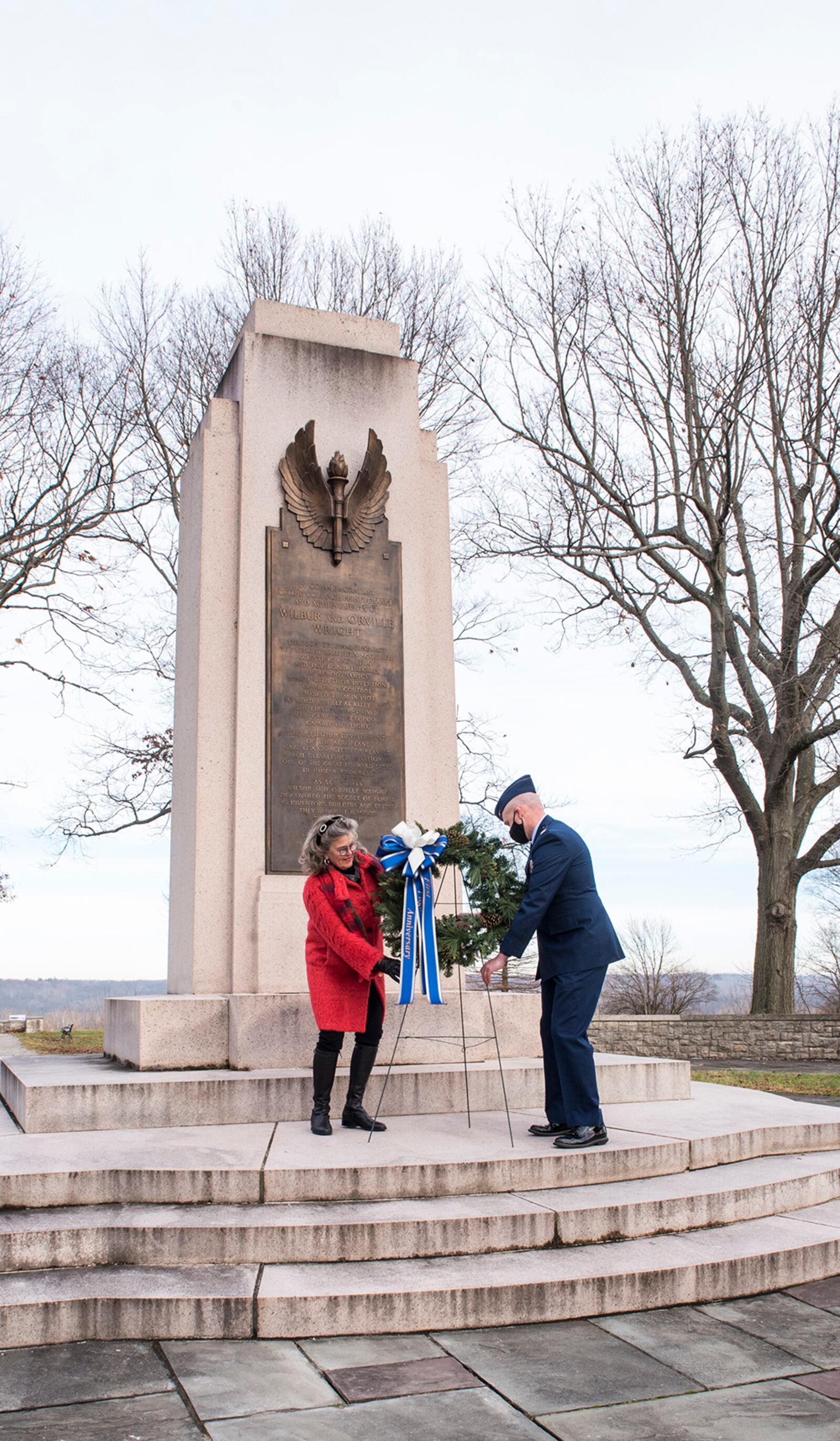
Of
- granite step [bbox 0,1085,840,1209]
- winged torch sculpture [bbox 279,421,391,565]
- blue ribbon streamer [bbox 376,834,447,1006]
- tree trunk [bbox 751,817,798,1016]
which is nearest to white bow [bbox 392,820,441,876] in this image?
blue ribbon streamer [bbox 376,834,447,1006]

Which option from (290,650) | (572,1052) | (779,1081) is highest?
(290,650)

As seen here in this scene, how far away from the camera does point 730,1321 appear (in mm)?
3936

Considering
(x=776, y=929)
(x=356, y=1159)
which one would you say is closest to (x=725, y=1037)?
(x=776, y=929)

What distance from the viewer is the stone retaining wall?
18344 mm

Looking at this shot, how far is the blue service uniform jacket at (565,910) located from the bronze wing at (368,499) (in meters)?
3.18

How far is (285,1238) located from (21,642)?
1687 cm

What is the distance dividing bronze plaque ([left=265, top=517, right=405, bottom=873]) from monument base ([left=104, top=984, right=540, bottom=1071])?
A: 979mm

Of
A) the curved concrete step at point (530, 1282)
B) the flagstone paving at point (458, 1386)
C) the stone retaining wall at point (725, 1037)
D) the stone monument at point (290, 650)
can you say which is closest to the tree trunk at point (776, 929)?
the stone retaining wall at point (725, 1037)

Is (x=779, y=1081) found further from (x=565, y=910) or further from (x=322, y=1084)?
(x=322, y=1084)

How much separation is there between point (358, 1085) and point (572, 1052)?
3.63ft

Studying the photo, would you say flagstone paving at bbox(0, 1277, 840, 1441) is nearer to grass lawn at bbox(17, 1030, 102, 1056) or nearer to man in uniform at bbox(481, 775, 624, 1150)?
man in uniform at bbox(481, 775, 624, 1150)

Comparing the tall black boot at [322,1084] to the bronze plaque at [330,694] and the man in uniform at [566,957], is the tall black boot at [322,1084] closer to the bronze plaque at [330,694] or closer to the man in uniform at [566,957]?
the man in uniform at [566,957]

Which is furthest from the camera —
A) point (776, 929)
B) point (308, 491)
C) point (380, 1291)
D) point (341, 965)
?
point (776, 929)

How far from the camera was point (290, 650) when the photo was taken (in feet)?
25.0
